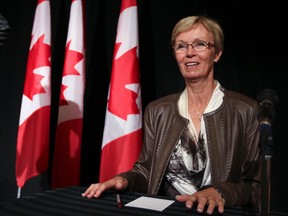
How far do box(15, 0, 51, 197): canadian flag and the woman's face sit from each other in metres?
1.25

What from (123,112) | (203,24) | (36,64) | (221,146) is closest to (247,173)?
(221,146)

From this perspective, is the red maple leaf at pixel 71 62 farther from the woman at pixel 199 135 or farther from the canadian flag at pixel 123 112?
the woman at pixel 199 135

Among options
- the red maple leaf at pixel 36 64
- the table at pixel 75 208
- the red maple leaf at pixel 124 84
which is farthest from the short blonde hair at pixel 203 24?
the red maple leaf at pixel 36 64

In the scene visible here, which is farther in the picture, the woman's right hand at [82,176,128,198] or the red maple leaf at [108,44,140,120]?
the red maple leaf at [108,44,140,120]

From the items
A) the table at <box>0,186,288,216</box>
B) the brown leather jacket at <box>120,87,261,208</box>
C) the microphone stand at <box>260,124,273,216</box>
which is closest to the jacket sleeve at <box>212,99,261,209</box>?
the brown leather jacket at <box>120,87,261,208</box>

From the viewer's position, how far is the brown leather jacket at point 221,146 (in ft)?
5.82

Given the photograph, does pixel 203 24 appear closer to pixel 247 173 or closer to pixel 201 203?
pixel 247 173

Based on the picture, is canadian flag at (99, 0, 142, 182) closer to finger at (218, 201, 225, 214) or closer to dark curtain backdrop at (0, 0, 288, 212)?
dark curtain backdrop at (0, 0, 288, 212)

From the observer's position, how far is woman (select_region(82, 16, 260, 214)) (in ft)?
5.89

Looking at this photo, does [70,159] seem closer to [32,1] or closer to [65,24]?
[65,24]

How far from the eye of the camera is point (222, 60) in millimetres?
2852

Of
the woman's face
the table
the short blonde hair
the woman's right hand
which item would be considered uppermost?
the short blonde hair

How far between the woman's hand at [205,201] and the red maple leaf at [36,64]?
179 cm

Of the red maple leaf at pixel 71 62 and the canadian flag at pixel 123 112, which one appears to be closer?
the canadian flag at pixel 123 112
